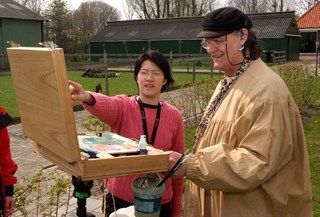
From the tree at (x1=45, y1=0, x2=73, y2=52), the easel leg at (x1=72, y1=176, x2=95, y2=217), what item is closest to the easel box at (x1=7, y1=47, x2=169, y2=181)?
the easel leg at (x1=72, y1=176, x2=95, y2=217)

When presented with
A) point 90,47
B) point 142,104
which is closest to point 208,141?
point 142,104

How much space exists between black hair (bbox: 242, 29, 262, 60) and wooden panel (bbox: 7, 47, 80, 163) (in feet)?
3.44

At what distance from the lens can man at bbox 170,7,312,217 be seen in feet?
6.15

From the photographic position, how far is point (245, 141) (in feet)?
6.28

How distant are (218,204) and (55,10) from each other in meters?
45.6

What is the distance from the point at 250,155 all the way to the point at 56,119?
88 cm

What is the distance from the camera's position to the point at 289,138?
6.43 ft

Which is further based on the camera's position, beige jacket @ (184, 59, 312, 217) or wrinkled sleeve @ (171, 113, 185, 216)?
wrinkled sleeve @ (171, 113, 185, 216)

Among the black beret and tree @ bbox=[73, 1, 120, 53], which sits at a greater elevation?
tree @ bbox=[73, 1, 120, 53]

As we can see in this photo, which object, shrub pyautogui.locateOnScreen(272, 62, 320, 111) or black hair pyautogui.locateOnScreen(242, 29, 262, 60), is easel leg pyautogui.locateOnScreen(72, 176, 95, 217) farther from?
shrub pyautogui.locateOnScreen(272, 62, 320, 111)

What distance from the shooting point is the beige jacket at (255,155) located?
1.87 metres

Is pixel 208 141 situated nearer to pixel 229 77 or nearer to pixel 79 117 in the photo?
pixel 229 77

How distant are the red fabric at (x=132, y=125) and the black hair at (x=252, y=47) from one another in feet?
2.76

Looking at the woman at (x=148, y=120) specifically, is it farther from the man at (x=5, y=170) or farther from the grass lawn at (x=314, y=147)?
the grass lawn at (x=314, y=147)
